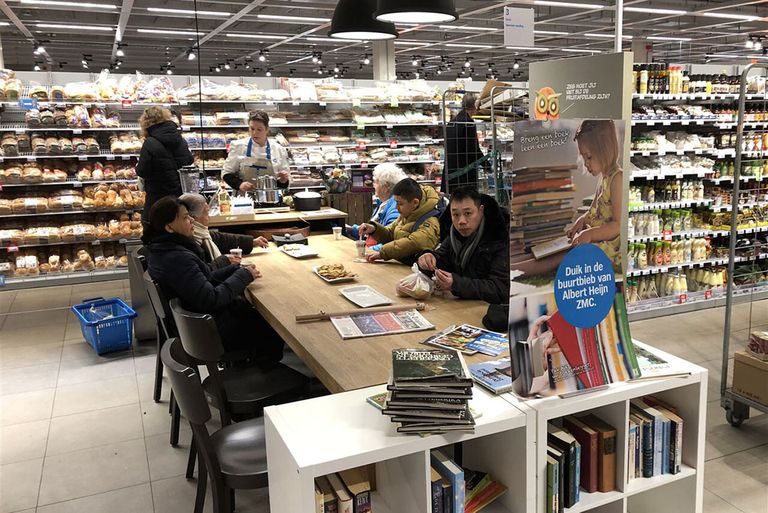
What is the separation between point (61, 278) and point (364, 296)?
231 inches

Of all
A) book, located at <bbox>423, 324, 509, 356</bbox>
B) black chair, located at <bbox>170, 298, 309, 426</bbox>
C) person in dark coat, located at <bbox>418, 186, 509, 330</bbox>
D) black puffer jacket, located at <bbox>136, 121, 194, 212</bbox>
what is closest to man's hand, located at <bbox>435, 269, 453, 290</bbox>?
person in dark coat, located at <bbox>418, 186, 509, 330</bbox>

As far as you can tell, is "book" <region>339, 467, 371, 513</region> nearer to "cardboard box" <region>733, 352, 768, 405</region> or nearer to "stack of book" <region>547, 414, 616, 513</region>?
"stack of book" <region>547, 414, 616, 513</region>

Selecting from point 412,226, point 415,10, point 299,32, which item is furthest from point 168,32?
point 412,226

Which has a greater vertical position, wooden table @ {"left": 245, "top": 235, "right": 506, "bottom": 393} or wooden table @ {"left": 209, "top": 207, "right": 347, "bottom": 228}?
wooden table @ {"left": 209, "top": 207, "right": 347, "bottom": 228}

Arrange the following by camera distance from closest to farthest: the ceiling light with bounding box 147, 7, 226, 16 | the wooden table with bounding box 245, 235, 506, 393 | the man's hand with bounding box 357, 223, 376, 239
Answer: the wooden table with bounding box 245, 235, 506, 393, the man's hand with bounding box 357, 223, 376, 239, the ceiling light with bounding box 147, 7, 226, 16

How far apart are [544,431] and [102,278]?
23.8 ft

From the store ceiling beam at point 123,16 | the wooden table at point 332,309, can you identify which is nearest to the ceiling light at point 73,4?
the store ceiling beam at point 123,16

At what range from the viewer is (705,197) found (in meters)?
6.71

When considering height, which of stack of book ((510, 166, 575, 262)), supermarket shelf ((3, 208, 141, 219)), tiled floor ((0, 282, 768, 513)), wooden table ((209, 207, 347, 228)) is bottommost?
tiled floor ((0, 282, 768, 513))

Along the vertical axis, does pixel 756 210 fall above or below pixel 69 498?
above

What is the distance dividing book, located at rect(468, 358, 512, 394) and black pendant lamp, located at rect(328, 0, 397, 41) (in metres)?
3.39

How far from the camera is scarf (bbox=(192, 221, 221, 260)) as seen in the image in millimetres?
4445

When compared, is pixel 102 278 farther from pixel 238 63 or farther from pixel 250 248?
pixel 238 63

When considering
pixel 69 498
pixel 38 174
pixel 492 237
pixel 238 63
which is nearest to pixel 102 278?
pixel 38 174
